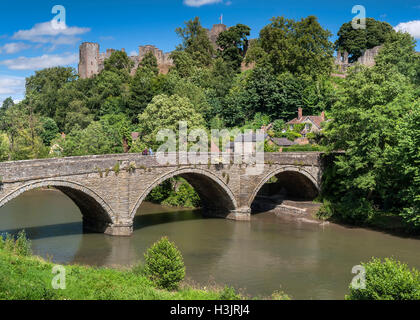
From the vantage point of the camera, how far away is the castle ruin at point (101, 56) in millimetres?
67625

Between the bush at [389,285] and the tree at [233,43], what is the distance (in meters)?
52.3

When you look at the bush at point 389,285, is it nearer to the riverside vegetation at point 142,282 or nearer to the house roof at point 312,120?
the riverside vegetation at point 142,282

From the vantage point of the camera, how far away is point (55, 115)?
57.8 m

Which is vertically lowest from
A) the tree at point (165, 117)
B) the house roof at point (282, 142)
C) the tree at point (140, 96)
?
the house roof at point (282, 142)

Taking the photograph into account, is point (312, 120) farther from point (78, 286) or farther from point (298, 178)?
point (78, 286)

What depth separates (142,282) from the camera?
13.2 m

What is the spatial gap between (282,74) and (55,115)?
101 ft

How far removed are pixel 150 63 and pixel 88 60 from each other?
13547 mm

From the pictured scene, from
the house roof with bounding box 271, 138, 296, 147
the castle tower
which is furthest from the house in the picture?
the castle tower

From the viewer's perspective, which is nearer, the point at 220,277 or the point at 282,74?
the point at 220,277

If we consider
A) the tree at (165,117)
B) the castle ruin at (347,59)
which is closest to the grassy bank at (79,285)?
the tree at (165,117)

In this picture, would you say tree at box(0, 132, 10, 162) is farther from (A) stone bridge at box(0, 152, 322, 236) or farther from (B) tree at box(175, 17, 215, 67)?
(B) tree at box(175, 17, 215, 67)
